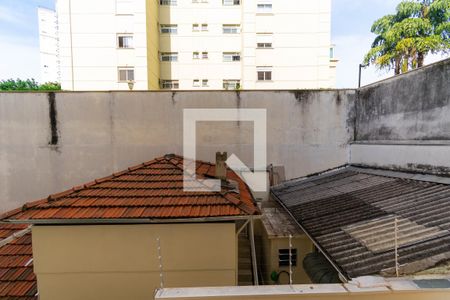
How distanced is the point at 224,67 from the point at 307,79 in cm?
677

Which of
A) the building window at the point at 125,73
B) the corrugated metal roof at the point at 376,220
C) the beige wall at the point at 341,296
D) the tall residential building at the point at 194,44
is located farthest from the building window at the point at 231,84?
the beige wall at the point at 341,296

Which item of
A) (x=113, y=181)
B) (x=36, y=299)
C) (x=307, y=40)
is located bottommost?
(x=36, y=299)

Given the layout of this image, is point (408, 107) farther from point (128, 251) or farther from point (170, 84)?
point (170, 84)

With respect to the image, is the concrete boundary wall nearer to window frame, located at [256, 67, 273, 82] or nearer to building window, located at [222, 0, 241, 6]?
window frame, located at [256, 67, 273, 82]

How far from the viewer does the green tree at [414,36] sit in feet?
48.6

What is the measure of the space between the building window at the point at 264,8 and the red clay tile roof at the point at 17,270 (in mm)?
20375

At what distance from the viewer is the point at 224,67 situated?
2061cm

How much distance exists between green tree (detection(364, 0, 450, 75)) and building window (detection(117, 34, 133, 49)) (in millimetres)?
17293

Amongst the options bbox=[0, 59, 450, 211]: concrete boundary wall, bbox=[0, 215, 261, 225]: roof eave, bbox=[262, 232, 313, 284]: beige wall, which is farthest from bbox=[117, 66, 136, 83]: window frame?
bbox=[262, 232, 313, 284]: beige wall

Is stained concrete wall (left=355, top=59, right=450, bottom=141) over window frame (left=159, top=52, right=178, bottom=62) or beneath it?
beneath

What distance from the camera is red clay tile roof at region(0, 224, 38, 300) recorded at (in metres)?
4.67

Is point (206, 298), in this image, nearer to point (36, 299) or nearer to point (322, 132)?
point (36, 299)

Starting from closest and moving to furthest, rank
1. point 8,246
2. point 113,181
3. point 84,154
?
point 113,181 < point 8,246 < point 84,154

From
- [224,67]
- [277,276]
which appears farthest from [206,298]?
[224,67]
